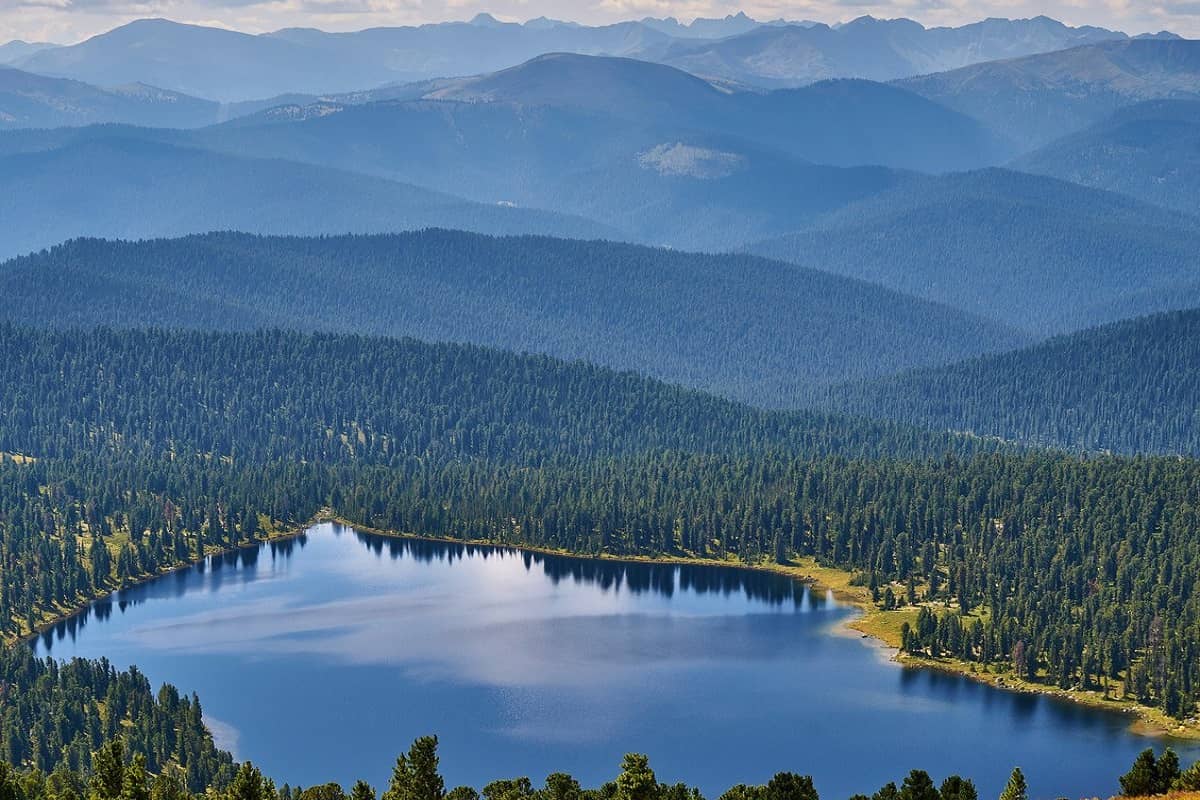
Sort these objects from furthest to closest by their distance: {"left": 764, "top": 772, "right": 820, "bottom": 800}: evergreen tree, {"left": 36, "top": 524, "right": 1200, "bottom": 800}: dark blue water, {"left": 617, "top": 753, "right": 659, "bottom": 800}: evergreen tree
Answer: {"left": 36, "top": 524, "right": 1200, "bottom": 800}: dark blue water < {"left": 764, "top": 772, "right": 820, "bottom": 800}: evergreen tree < {"left": 617, "top": 753, "right": 659, "bottom": 800}: evergreen tree

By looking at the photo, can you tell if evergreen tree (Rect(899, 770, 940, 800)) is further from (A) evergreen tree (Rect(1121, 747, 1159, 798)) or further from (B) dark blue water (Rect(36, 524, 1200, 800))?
(B) dark blue water (Rect(36, 524, 1200, 800))

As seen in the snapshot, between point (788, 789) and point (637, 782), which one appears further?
point (788, 789)

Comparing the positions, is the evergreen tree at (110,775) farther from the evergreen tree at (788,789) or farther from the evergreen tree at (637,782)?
the evergreen tree at (788,789)

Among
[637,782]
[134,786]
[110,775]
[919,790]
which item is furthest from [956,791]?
[110,775]

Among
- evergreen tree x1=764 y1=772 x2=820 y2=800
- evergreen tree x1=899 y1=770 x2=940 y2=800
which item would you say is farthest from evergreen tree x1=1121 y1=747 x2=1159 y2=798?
evergreen tree x1=764 y1=772 x2=820 y2=800

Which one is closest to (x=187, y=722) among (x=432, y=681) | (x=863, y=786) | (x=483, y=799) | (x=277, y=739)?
(x=277, y=739)

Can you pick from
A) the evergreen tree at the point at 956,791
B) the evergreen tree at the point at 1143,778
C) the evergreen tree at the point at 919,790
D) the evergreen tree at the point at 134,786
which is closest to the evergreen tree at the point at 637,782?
the evergreen tree at the point at 919,790

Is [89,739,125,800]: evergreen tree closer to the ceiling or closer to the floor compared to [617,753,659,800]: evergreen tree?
closer to the floor

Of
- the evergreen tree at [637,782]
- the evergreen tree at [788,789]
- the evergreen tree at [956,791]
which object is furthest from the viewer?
the evergreen tree at [788,789]

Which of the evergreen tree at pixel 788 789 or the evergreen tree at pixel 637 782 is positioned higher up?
the evergreen tree at pixel 637 782

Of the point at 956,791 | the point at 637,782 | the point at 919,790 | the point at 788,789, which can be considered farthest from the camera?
the point at 956,791

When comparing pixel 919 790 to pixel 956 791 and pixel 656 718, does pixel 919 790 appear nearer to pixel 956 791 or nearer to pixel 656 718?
pixel 956 791
